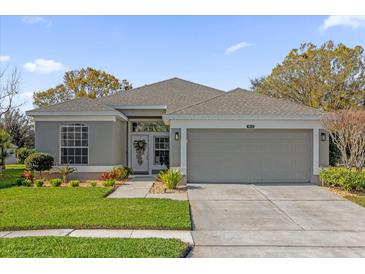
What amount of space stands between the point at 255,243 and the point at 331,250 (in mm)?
1320

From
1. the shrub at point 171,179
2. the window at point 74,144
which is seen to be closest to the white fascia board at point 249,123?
the shrub at point 171,179

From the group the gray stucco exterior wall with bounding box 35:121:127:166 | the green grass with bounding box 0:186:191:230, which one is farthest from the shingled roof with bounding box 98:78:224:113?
the green grass with bounding box 0:186:191:230

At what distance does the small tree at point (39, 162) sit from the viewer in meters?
14.9

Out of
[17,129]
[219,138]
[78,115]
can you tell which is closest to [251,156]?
[219,138]

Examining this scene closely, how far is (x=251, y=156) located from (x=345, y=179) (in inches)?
147

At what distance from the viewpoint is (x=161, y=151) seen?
62.8 feet

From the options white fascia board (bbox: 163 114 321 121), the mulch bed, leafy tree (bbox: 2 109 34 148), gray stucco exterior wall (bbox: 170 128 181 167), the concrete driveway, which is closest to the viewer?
the concrete driveway

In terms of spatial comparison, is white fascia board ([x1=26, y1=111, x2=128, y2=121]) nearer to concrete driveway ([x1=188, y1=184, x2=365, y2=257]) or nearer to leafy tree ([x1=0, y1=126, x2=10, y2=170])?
concrete driveway ([x1=188, y1=184, x2=365, y2=257])

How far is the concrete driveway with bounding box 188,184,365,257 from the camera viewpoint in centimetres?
635

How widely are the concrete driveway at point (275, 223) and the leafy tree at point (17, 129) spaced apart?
29.3 metres

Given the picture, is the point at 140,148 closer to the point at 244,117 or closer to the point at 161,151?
the point at 161,151

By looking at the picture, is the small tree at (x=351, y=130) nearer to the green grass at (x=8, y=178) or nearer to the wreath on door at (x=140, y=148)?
the wreath on door at (x=140, y=148)

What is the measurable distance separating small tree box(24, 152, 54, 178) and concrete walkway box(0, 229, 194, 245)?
7.75m
